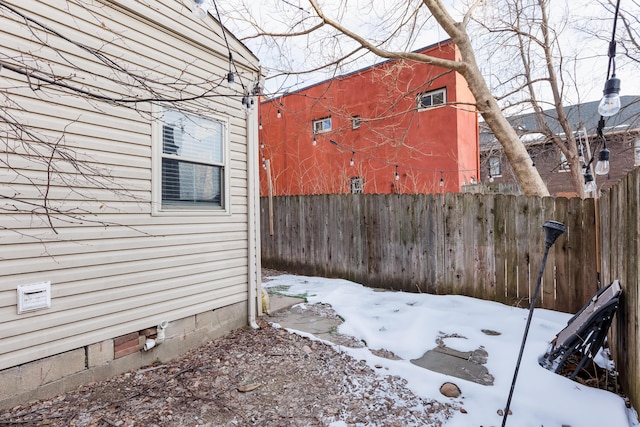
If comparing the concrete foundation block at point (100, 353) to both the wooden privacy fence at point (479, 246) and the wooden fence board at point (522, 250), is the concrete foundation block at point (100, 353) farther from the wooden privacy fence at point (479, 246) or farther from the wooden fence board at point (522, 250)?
the wooden fence board at point (522, 250)

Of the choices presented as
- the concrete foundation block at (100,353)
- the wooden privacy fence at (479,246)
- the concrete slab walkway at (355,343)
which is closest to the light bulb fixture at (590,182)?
the wooden privacy fence at (479,246)

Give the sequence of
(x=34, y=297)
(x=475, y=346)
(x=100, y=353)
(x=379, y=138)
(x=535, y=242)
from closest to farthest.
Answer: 1. (x=34, y=297)
2. (x=100, y=353)
3. (x=475, y=346)
4. (x=535, y=242)
5. (x=379, y=138)

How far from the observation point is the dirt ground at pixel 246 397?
7.54 ft

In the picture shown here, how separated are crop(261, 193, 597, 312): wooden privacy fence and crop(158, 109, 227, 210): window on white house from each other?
2870mm

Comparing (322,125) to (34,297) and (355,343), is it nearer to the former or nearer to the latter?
(355,343)

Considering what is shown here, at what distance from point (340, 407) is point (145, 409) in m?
1.42

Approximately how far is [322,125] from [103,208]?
32.3 ft

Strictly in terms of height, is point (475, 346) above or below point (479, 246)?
below

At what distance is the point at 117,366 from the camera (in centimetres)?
291

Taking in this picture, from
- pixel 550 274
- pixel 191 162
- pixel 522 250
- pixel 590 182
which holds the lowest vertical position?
pixel 550 274

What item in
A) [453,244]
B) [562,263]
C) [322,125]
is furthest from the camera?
[322,125]

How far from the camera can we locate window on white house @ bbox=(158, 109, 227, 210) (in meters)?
3.38

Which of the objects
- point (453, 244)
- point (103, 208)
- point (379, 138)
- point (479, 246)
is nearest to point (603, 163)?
point (479, 246)

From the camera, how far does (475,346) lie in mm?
3381
